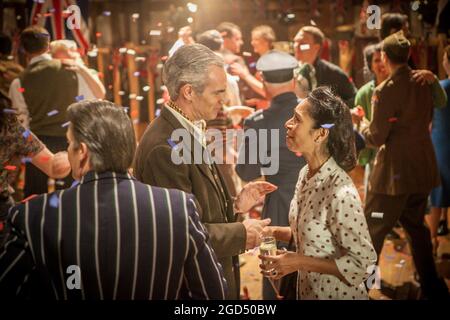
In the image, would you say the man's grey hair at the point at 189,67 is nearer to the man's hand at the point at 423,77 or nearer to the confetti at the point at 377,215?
the man's hand at the point at 423,77

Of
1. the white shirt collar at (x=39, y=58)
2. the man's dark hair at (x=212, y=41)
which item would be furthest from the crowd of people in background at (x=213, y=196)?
the white shirt collar at (x=39, y=58)

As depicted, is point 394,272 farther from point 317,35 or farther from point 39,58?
point 39,58

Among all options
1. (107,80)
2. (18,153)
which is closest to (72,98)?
(18,153)

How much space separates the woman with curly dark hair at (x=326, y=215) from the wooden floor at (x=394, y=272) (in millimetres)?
1347

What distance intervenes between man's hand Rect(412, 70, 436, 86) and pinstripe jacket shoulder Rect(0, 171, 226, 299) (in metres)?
2.06

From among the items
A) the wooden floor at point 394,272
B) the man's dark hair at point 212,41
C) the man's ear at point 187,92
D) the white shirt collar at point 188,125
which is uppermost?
the man's dark hair at point 212,41

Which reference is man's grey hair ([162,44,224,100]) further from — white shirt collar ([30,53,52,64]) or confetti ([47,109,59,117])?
white shirt collar ([30,53,52,64])

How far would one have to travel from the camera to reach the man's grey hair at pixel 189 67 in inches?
87.7

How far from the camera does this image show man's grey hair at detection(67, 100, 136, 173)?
1678 mm

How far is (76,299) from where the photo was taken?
171 centimetres

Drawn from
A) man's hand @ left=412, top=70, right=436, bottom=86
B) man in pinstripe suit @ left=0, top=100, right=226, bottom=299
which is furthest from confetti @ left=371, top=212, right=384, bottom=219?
man in pinstripe suit @ left=0, top=100, right=226, bottom=299

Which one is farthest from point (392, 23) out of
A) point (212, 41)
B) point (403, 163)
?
point (212, 41)

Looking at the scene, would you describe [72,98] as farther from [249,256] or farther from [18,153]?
[249,256]
